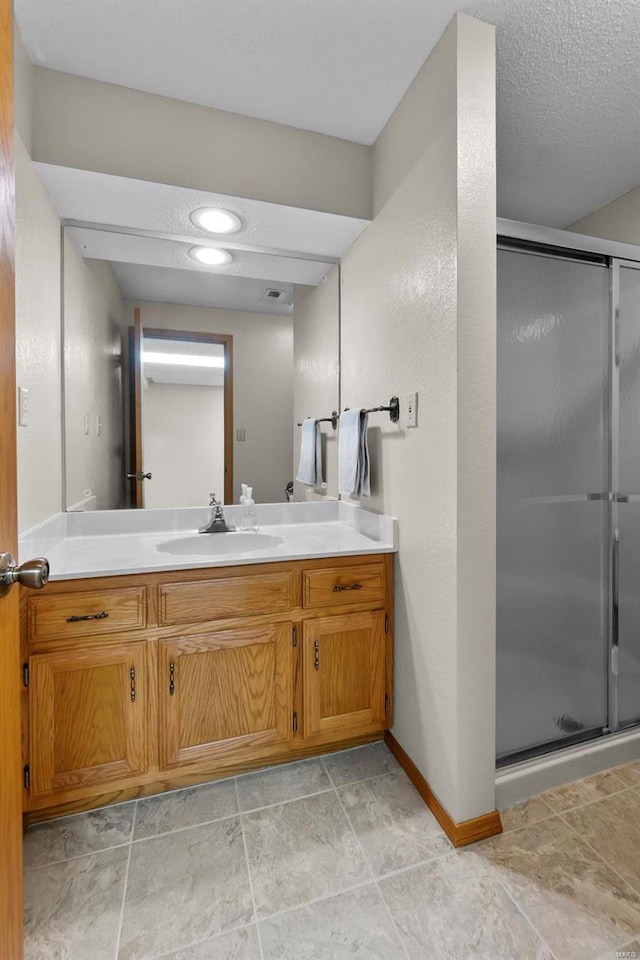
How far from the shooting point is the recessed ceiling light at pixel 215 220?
6.03ft

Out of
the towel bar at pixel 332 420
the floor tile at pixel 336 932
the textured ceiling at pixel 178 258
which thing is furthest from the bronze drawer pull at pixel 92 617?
the textured ceiling at pixel 178 258

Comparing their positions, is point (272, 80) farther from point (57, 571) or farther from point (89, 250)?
point (57, 571)

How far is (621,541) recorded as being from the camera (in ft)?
5.85

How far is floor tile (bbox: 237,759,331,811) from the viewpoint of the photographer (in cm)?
156

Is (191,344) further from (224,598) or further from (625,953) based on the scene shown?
(625,953)

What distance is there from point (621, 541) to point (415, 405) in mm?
1018

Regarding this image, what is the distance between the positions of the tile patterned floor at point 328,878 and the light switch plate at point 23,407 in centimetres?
129

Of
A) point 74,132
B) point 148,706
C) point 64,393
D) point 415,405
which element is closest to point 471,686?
point 415,405

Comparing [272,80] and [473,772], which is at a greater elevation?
[272,80]

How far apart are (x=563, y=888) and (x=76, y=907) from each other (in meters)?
1.30

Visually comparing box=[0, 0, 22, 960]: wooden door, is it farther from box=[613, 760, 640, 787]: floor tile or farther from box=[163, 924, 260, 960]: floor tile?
box=[613, 760, 640, 787]: floor tile

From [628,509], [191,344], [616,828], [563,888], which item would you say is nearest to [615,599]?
[628,509]

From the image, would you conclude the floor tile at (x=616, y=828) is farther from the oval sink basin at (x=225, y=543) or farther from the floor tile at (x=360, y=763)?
the oval sink basin at (x=225, y=543)

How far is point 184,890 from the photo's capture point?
123 centimetres
